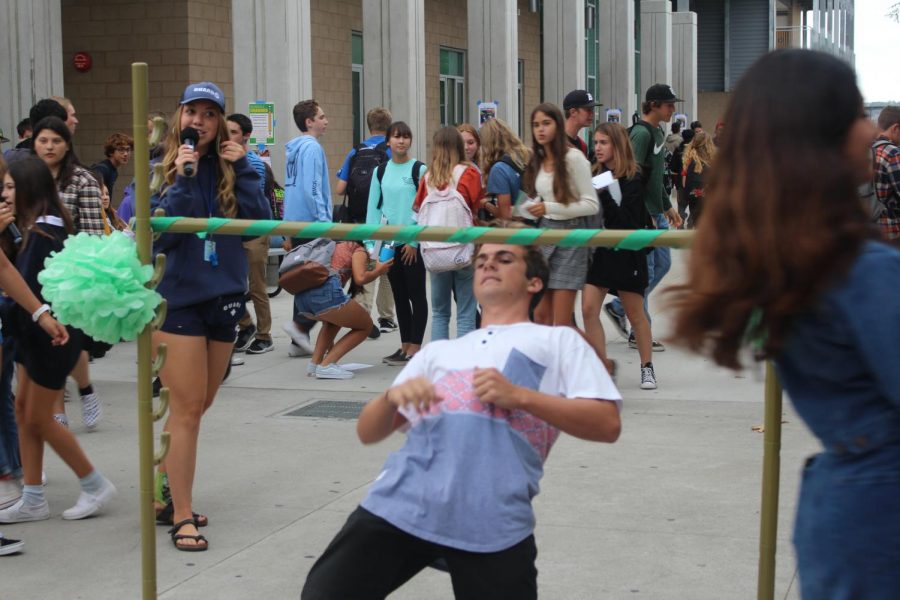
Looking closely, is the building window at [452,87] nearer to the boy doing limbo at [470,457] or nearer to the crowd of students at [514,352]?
the crowd of students at [514,352]

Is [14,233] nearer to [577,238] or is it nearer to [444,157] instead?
[577,238]

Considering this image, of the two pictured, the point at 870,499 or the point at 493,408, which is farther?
the point at 493,408

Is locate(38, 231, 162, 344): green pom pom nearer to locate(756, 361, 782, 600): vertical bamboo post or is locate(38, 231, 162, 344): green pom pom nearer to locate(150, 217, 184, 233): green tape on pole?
locate(150, 217, 184, 233): green tape on pole

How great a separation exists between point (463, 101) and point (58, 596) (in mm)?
25999

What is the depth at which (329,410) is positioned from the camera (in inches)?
319

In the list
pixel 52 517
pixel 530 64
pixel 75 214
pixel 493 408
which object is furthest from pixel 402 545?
pixel 530 64

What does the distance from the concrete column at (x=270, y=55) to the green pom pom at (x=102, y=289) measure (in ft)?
36.8

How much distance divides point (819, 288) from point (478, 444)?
1.15 metres

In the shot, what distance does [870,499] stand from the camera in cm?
218

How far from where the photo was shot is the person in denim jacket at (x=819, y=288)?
2.11 metres

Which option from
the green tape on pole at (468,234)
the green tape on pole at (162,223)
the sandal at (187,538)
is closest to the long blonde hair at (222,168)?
the green tape on pole at (162,223)

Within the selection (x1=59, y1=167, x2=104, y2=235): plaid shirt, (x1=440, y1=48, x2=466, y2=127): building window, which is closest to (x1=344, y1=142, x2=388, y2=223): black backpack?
(x1=59, y1=167, x2=104, y2=235): plaid shirt

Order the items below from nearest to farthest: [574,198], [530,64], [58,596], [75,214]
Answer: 1. [58,596]
2. [75,214]
3. [574,198]
4. [530,64]

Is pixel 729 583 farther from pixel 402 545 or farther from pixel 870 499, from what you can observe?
pixel 870 499
